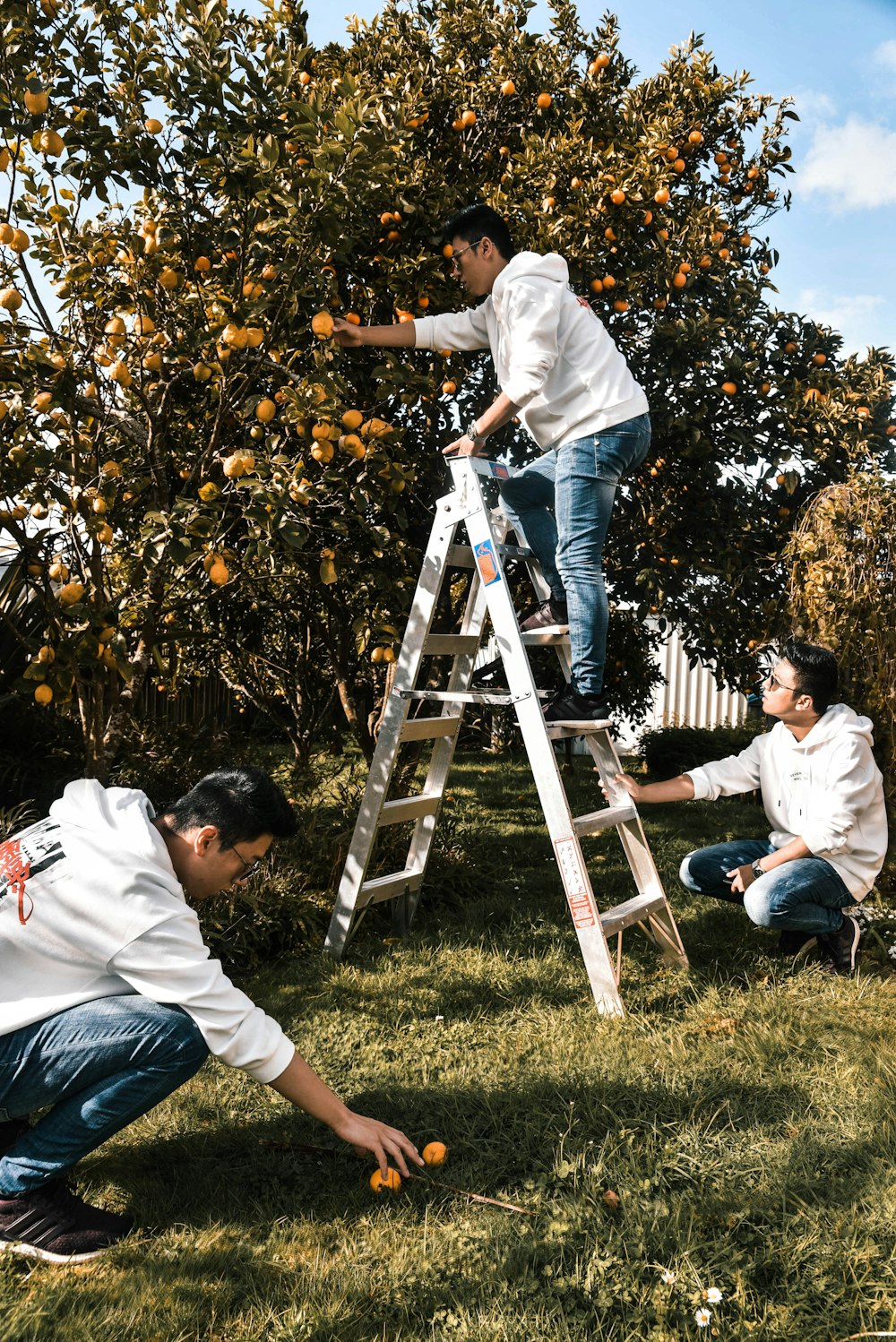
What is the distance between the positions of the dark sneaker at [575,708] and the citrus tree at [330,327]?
88cm

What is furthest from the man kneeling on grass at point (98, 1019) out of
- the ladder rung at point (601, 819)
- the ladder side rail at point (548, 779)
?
the ladder rung at point (601, 819)

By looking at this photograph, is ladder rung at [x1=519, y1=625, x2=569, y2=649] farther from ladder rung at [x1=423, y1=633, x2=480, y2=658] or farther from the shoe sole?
the shoe sole

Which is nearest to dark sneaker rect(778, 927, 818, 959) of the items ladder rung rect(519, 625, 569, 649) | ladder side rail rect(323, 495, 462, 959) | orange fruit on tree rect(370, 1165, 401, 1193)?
ladder rung rect(519, 625, 569, 649)

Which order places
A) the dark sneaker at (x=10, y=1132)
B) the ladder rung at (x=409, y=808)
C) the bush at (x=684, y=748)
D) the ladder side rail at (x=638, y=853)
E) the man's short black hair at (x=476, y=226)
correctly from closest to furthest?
1. the dark sneaker at (x=10, y=1132)
2. the ladder side rail at (x=638, y=853)
3. the man's short black hair at (x=476, y=226)
4. the ladder rung at (x=409, y=808)
5. the bush at (x=684, y=748)

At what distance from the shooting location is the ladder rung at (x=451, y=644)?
386cm

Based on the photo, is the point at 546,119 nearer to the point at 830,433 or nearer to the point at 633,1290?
the point at 830,433

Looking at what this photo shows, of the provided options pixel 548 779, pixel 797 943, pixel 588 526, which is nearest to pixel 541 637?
pixel 588 526

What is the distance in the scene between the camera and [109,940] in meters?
2.05

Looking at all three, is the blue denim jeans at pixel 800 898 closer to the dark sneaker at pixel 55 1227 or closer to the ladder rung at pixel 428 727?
the ladder rung at pixel 428 727

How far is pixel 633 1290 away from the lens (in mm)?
1835

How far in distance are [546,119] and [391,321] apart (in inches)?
60.0

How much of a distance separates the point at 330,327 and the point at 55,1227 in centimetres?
275

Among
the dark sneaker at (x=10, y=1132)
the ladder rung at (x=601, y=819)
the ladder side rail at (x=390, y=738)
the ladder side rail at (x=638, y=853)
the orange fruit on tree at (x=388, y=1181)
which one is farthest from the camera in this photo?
the ladder side rail at (x=390, y=738)

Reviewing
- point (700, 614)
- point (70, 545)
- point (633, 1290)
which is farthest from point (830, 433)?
point (633, 1290)
